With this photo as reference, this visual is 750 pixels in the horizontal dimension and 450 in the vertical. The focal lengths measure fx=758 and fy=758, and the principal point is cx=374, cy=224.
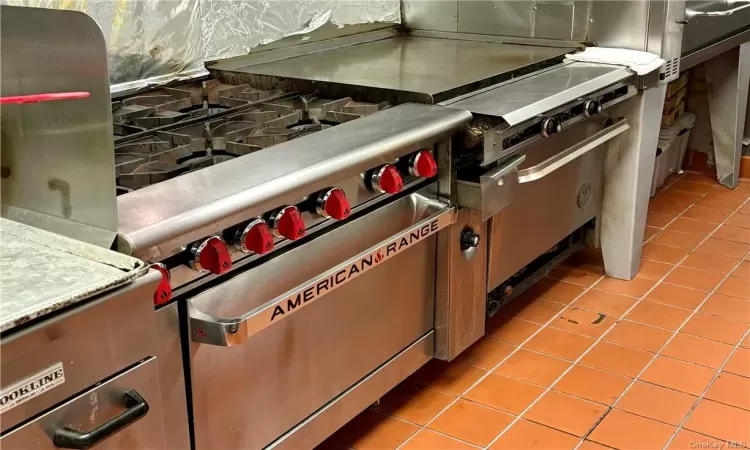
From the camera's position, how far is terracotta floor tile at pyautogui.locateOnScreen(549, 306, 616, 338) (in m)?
2.39

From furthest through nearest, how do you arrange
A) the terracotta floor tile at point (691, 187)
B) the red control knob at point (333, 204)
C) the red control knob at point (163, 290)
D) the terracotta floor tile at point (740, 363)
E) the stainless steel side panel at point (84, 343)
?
the terracotta floor tile at point (691, 187) → the terracotta floor tile at point (740, 363) → the red control knob at point (333, 204) → the red control knob at point (163, 290) → the stainless steel side panel at point (84, 343)

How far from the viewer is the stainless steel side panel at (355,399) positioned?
5.14 ft

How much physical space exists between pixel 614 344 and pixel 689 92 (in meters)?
2.01

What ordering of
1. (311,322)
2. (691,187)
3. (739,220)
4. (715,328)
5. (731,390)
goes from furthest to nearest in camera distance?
(691,187)
(739,220)
(715,328)
(731,390)
(311,322)

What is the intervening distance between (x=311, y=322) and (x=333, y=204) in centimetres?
26

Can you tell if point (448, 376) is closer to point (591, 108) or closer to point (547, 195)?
point (547, 195)

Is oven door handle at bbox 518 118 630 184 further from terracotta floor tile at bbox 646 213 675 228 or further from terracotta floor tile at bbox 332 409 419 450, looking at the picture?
terracotta floor tile at bbox 646 213 675 228

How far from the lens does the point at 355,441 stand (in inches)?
74.0

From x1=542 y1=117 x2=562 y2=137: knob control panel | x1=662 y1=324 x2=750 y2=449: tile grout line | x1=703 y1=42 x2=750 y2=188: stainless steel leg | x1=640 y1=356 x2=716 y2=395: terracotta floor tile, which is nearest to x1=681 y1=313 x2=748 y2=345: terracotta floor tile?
x1=662 y1=324 x2=750 y2=449: tile grout line

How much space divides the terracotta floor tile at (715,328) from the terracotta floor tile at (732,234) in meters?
0.77

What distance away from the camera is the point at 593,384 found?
2.09 metres

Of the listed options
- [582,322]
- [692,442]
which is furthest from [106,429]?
[582,322]

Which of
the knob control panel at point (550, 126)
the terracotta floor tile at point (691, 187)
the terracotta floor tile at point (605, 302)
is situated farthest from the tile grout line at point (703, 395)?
the terracotta floor tile at point (691, 187)

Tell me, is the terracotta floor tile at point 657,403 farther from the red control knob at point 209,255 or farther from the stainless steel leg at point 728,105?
the stainless steel leg at point 728,105
